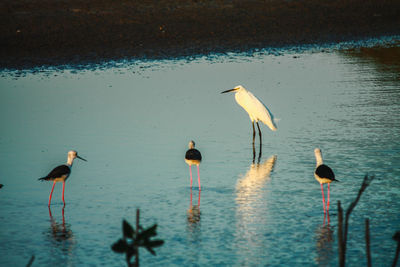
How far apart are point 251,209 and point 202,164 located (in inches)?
90.6

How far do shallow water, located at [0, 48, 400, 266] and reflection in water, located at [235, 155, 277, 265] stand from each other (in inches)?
0.8

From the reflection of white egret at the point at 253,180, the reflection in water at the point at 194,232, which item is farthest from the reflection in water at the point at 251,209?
the reflection in water at the point at 194,232

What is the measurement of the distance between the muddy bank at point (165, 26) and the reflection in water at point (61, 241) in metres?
12.9

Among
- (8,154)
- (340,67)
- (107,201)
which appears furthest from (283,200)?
(340,67)

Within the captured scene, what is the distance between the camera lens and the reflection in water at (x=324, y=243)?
675 cm

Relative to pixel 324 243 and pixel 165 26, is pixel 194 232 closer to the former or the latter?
pixel 324 243

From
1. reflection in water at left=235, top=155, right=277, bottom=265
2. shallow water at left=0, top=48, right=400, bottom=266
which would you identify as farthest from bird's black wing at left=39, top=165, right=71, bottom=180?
reflection in water at left=235, top=155, right=277, bottom=265

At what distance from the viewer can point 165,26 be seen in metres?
23.8

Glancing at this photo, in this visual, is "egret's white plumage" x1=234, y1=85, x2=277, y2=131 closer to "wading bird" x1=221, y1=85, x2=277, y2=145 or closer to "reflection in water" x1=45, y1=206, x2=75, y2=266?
"wading bird" x1=221, y1=85, x2=277, y2=145

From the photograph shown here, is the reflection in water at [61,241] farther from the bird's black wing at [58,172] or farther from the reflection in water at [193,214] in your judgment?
the reflection in water at [193,214]

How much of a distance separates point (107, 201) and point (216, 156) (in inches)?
97.0

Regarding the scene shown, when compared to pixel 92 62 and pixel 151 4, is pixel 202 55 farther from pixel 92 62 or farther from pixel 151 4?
pixel 151 4

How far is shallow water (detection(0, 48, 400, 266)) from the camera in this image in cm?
734

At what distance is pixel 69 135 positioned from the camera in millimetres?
12859
